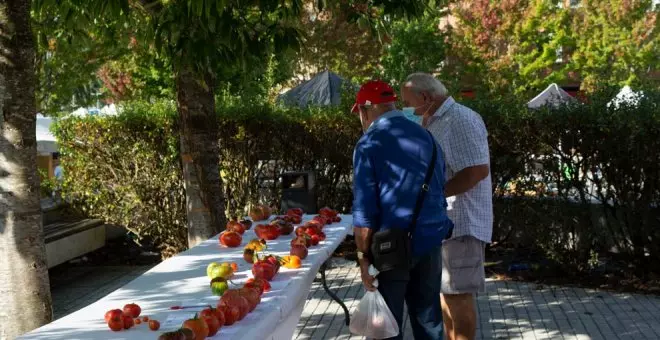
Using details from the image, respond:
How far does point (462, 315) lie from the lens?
15.8 ft

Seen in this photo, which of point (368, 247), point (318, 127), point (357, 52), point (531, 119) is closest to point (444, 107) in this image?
point (368, 247)

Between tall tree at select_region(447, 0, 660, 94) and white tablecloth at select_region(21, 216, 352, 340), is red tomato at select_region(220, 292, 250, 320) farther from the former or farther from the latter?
tall tree at select_region(447, 0, 660, 94)

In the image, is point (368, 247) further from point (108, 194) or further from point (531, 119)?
point (108, 194)

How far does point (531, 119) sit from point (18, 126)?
620 cm

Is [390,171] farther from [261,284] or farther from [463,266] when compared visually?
[463,266]

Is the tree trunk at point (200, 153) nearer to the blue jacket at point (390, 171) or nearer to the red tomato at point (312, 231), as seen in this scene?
the red tomato at point (312, 231)

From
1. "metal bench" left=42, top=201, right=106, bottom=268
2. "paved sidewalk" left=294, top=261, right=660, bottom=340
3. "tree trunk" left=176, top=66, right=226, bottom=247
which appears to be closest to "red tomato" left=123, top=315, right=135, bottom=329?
"paved sidewalk" left=294, top=261, right=660, bottom=340

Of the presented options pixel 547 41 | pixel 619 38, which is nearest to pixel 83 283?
pixel 619 38

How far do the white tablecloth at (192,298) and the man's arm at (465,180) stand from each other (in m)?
0.96

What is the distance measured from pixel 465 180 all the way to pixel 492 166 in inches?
200

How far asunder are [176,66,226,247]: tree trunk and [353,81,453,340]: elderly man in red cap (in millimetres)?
3689

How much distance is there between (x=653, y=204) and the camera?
8.60 m

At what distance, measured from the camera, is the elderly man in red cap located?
3891mm

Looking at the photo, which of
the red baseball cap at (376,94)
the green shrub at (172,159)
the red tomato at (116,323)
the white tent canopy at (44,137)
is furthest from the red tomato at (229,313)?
the white tent canopy at (44,137)
